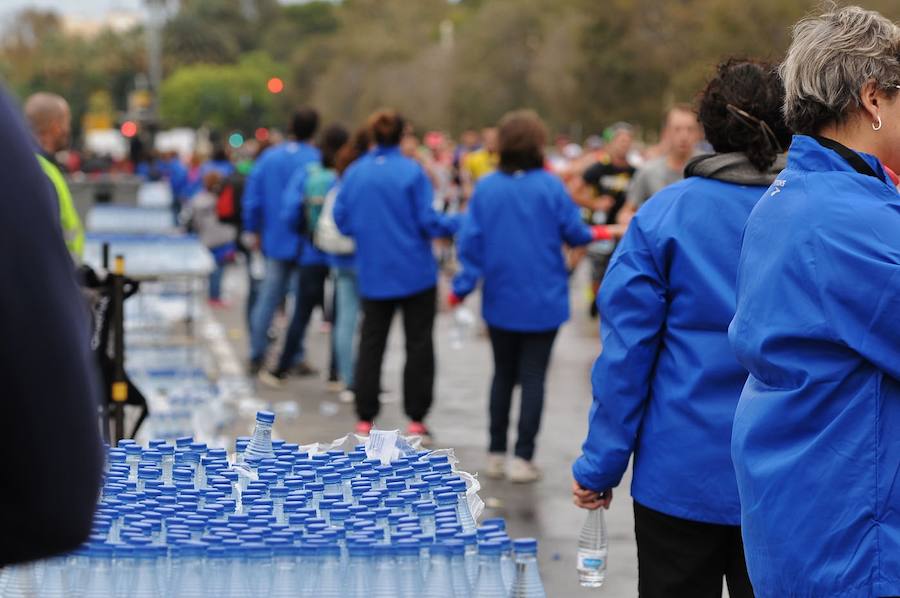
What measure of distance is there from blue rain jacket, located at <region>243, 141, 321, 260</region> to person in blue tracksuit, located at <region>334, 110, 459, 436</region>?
8.65 ft

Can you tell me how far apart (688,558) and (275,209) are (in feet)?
28.4

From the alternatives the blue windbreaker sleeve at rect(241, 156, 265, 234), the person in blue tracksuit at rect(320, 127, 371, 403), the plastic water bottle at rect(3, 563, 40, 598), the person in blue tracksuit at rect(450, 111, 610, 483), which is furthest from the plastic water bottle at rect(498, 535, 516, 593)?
the blue windbreaker sleeve at rect(241, 156, 265, 234)

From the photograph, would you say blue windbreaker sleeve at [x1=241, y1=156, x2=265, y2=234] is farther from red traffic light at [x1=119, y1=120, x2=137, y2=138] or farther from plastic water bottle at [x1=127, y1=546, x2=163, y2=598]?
red traffic light at [x1=119, y1=120, x2=137, y2=138]

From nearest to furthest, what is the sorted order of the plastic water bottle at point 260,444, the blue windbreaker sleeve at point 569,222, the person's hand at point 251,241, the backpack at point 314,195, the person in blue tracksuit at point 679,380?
the plastic water bottle at point 260,444 < the person in blue tracksuit at point 679,380 < the blue windbreaker sleeve at point 569,222 < the backpack at point 314,195 < the person's hand at point 251,241

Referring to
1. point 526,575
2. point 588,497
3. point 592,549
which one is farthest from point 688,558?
point 526,575

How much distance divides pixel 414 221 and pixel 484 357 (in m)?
4.54

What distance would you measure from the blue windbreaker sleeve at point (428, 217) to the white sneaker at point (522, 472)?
1.72 meters

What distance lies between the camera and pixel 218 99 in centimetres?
11512

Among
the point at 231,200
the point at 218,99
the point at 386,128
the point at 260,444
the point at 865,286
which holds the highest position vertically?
the point at 865,286

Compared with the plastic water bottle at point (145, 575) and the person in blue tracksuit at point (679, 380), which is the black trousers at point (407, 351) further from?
the plastic water bottle at point (145, 575)

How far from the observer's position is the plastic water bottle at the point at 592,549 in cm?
475

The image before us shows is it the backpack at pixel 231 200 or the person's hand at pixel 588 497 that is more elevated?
the person's hand at pixel 588 497

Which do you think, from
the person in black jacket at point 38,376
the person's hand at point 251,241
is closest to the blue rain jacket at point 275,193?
the person's hand at point 251,241

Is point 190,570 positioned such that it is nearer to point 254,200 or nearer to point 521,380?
point 521,380
